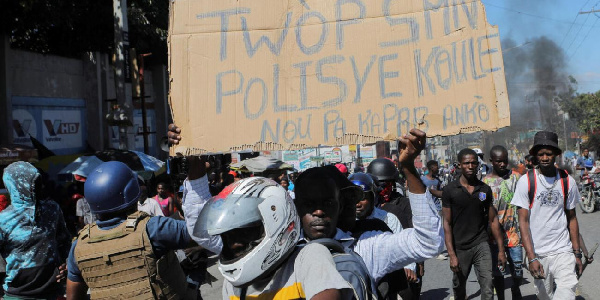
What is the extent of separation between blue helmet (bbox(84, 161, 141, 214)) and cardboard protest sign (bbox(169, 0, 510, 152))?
647 millimetres

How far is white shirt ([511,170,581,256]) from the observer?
19.4 feet

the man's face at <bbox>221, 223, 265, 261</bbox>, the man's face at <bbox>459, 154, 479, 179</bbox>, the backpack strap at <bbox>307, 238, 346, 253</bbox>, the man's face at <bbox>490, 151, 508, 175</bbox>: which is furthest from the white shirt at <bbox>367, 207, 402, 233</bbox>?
the man's face at <bbox>490, 151, 508, 175</bbox>

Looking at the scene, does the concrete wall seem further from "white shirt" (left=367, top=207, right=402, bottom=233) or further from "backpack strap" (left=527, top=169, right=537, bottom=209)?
"backpack strap" (left=527, top=169, right=537, bottom=209)

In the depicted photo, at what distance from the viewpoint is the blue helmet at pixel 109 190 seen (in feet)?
13.1

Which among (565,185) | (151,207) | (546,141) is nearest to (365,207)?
(546,141)

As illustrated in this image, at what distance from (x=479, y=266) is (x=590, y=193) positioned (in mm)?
13224

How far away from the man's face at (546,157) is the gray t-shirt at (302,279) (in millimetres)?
3902

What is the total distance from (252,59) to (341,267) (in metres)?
1.60

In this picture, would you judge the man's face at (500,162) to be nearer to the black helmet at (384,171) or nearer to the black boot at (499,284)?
the black boot at (499,284)

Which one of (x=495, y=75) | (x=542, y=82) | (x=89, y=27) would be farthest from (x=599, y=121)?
(x=495, y=75)

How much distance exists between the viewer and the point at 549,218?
5934 millimetres

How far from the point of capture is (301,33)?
12.2 feet

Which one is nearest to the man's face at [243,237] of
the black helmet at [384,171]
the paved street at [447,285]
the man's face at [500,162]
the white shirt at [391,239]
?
the white shirt at [391,239]

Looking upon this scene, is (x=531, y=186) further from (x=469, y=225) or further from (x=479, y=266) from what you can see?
(x=479, y=266)
